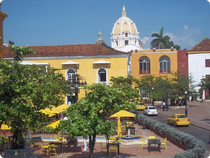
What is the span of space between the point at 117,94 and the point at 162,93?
27.5 metres

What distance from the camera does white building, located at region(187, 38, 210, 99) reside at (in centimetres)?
4822

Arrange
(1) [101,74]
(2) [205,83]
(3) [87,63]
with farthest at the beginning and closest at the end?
1. (2) [205,83]
2. (1) [101,74]
3. (3) [87,63]

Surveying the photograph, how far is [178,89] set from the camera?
1597 inches

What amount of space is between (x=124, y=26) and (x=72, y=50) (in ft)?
183

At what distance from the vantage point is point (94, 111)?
1059cm

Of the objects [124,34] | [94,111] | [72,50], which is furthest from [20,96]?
[124,34]

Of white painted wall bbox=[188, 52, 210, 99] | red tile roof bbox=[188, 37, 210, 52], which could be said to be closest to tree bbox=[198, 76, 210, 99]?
white painted wall bbox=[188, 52, 210, 99]

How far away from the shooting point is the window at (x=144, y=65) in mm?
49875

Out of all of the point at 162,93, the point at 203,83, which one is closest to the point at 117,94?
the point at 162,93

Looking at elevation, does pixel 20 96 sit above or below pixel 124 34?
below

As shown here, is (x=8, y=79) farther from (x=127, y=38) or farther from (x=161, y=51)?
Answer: (x=127, y=38)

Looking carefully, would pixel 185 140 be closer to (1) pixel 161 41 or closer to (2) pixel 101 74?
(2) pixel 101 74

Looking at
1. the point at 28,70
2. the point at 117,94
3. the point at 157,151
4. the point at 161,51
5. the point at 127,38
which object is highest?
the point at 127,38

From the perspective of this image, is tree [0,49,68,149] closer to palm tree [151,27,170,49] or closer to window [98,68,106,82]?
window [98,68,106,82]
